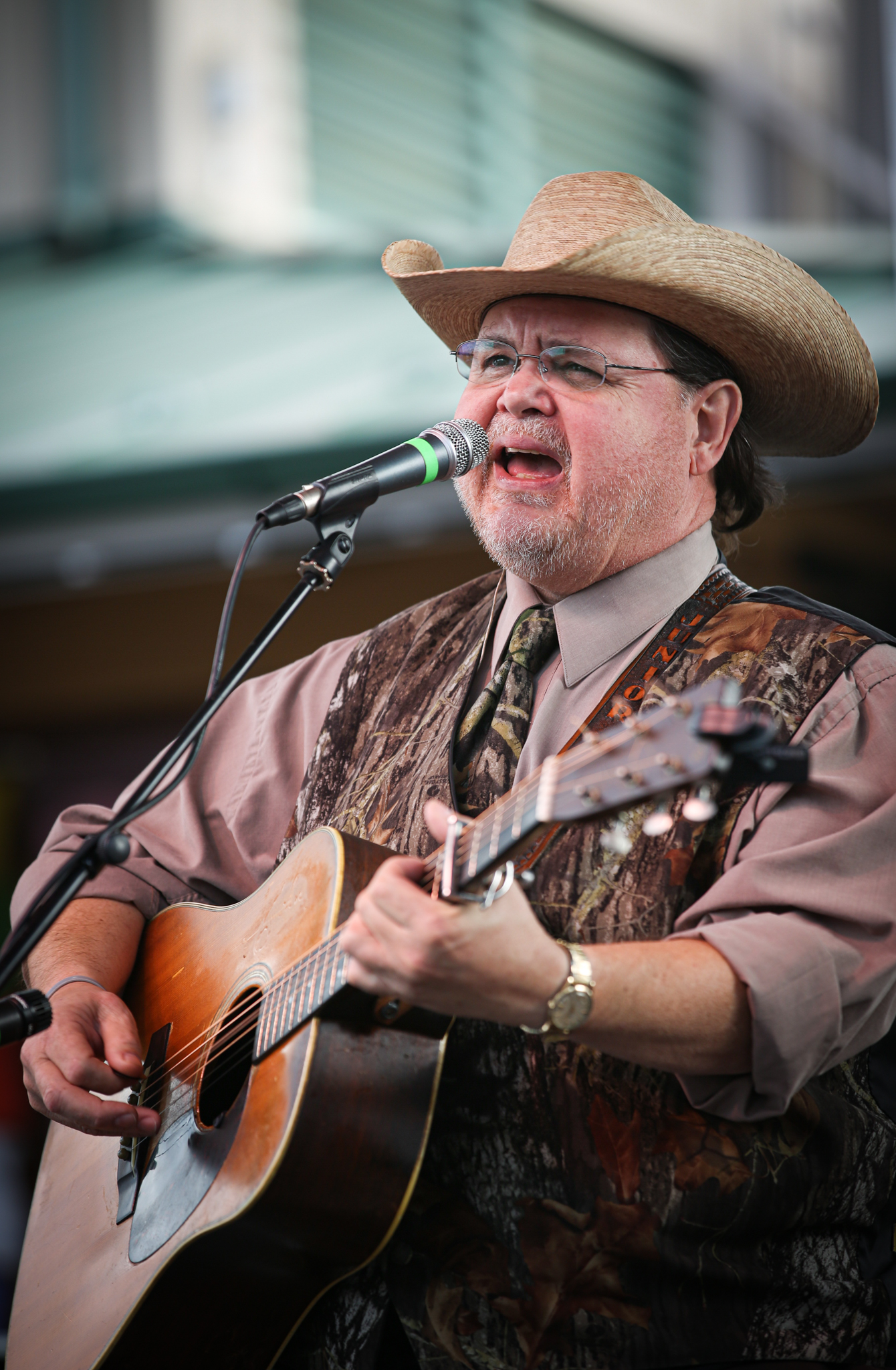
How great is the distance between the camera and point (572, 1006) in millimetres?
1253

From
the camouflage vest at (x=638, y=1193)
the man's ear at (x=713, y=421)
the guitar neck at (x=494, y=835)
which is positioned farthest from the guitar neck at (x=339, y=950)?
the man's ear at (x=713, y=421)

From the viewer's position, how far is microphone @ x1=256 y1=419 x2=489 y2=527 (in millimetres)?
1422

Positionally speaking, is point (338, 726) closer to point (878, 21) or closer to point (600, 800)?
point (600, 800)

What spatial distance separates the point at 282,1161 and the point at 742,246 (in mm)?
1410

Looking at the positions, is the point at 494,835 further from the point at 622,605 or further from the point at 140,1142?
the point at 140,1142

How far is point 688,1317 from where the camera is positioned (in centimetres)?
144

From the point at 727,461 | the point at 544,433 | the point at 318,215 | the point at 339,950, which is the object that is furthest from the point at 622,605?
the point at 318,215

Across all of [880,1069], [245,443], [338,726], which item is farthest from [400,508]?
[880,1069]

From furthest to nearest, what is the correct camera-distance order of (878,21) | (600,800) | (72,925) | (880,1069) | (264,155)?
(264,155)
(878,21)
(72,925)
(880,1069)
(600,800)

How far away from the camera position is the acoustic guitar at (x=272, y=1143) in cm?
135

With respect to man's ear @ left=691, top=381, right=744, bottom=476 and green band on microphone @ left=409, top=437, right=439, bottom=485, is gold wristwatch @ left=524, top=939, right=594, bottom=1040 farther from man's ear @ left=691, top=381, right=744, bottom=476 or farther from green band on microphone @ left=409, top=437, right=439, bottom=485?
man's ear @ left=691, top=381, right=744, bottom=476

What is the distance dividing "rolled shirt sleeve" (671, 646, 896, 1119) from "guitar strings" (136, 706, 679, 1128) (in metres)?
0.29

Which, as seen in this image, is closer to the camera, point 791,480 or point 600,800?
point 600,800

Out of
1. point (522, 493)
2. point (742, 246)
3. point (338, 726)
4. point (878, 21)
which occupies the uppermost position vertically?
point (878, 21)
